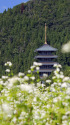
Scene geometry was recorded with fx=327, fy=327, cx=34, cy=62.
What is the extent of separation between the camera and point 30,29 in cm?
8650

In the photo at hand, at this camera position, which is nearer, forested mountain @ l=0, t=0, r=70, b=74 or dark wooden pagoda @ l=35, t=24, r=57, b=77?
dark wooden pagoda @ l=35, t=24, r=57, b=77

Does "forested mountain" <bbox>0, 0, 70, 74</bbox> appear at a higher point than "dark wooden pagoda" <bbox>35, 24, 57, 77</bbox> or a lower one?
higher

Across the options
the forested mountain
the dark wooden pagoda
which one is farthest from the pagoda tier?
the forested mountain

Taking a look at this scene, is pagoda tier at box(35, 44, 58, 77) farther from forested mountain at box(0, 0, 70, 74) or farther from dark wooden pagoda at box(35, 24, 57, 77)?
forested mountain at box(0, 0, 70, 74)

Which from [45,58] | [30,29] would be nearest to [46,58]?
[45,58]

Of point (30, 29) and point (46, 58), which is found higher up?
point (30, 29)

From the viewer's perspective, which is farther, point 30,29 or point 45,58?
point 30,29

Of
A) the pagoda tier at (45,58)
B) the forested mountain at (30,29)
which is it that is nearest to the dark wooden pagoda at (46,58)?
the pagoda tier at (45,58)

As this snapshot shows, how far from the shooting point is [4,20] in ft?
294

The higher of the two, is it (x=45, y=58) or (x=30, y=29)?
(x=30, y=29)

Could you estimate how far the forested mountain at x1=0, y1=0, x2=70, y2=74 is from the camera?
70.5 metres

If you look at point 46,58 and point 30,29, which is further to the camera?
point 30,29

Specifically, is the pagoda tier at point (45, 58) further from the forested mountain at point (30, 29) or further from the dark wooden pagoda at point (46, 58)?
the forested mountain at point (30, 29)

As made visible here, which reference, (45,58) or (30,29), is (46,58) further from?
(30,29)
